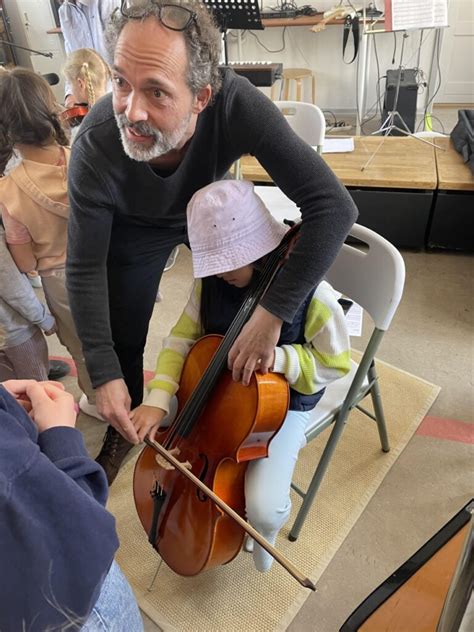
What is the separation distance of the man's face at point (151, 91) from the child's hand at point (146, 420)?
528mm

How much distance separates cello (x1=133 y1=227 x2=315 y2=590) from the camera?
98 cm

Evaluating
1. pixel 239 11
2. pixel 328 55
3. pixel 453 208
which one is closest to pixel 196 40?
pixel 453 208

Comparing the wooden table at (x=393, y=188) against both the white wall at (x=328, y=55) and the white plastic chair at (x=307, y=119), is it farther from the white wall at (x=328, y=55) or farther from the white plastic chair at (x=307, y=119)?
the white wall at (x=328, y=55)

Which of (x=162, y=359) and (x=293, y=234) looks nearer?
(x=293, y=234)

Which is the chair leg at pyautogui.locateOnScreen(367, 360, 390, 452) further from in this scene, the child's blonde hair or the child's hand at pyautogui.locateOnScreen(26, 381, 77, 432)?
the child's blonde hair

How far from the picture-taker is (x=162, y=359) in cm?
113

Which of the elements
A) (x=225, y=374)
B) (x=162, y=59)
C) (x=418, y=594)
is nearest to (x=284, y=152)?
(x=162, y=59)

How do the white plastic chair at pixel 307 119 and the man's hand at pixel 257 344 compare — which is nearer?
the man's hand at pixel 257 344

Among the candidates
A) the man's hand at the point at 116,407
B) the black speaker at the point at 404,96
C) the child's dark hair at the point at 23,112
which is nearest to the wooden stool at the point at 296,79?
the black speaker at the point at 404,96

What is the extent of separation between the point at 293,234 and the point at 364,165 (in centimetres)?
171

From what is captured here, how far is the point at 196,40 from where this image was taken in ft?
2.99

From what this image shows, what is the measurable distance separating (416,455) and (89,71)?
1.82 metres

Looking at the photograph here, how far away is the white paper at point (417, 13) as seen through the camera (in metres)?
2.43

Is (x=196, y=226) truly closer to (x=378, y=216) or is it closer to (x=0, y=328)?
(x=0, y=328)
